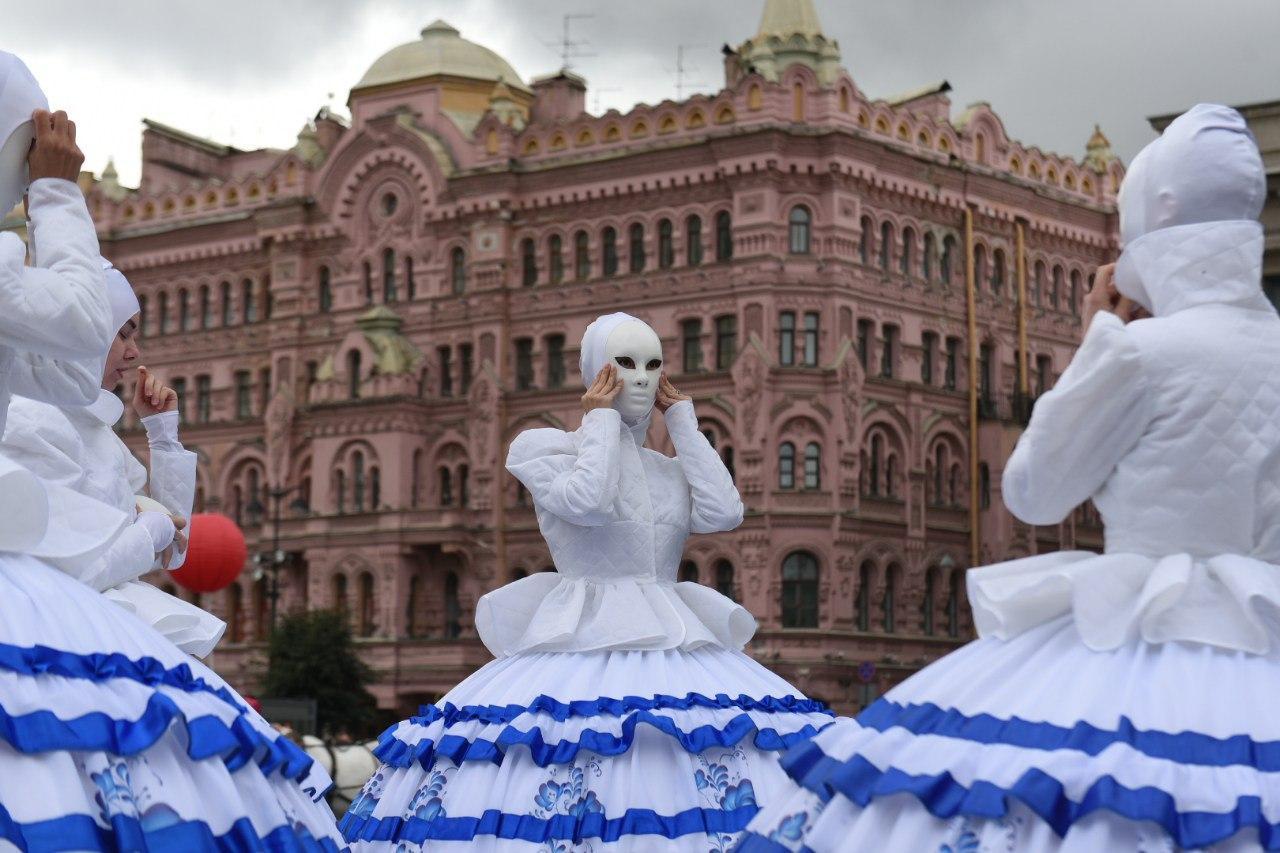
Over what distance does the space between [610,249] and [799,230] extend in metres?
4.47

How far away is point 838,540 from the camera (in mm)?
41562

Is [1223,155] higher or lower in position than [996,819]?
higher

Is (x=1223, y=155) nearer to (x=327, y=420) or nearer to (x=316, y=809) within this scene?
(x=316, y=809)

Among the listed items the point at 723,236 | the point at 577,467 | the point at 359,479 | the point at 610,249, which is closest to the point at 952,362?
the point at 723,236

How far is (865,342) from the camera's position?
4294 cm

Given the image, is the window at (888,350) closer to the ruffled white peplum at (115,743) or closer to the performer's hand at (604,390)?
the performer's hand at (604,390)

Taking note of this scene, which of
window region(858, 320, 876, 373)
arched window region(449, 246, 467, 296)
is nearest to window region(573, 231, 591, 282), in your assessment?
arched window region(449, 246, 467, 296)

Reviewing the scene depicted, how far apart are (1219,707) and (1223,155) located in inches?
55.5

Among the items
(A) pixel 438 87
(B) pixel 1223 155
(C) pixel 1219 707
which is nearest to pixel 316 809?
(C) pixel 1219 707

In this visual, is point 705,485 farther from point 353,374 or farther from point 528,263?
point 353,374

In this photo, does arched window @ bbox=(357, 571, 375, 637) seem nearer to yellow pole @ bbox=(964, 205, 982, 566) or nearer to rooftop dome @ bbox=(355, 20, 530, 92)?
rooftop dome @ bbox=(355, 20, 530, 92)

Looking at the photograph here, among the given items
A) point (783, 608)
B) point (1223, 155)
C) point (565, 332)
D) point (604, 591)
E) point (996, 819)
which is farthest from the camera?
point (565, 332)

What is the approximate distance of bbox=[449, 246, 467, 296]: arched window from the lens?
46406 mm

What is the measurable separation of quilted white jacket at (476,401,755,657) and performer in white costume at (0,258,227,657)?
4.35 feet
